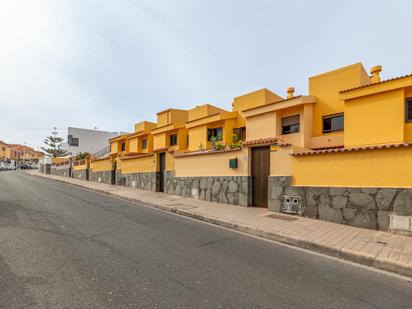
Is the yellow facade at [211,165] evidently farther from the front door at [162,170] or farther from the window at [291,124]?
the window at [291,124]

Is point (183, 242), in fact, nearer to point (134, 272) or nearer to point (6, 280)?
point (134, 272)

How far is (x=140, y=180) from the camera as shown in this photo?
18641 mm

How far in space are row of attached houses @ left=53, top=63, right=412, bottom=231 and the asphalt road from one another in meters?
3.26

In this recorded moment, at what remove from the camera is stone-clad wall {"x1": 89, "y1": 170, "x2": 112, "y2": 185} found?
23.3 metres

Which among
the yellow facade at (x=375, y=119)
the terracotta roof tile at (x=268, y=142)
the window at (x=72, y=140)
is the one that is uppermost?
the window at (x=72, y=140)

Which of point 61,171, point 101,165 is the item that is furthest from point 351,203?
point 61,171

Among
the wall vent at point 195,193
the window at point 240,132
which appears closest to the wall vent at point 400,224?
the wall vent at point 195,193

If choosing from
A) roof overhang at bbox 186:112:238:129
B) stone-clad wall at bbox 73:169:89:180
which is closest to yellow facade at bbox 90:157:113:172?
stone-clad wall at bbox 73:169:89:180

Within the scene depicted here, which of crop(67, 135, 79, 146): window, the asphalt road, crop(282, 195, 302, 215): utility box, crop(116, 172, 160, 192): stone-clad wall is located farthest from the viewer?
crop(67, 135, 79, 146): window

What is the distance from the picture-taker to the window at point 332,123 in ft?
46.5

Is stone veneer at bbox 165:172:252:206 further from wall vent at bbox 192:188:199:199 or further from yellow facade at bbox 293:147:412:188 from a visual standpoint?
yellow facade at bbox 293:147:412:188

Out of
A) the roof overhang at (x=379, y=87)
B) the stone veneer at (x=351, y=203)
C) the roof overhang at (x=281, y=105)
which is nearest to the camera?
the stone veneer at (x=351, y=203)

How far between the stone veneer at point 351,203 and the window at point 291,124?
24.7 ft

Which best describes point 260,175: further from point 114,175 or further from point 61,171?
point 61,171
